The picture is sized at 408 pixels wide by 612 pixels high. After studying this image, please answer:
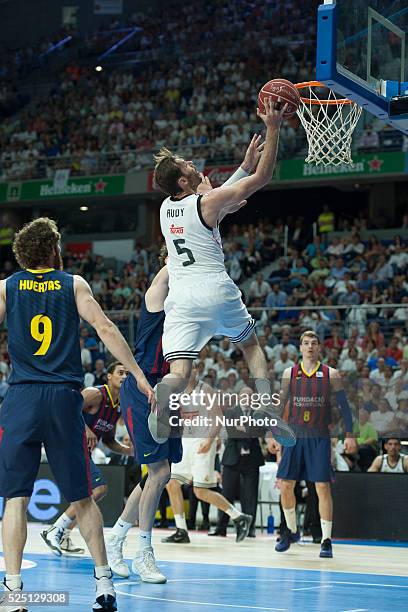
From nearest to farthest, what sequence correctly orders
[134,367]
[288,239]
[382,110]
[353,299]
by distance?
[134,367] → [382,110] → [353,299] → [288,239]

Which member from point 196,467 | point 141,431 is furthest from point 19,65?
point 141,431

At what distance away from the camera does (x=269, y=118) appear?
272 inches

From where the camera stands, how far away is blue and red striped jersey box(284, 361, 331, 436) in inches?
448

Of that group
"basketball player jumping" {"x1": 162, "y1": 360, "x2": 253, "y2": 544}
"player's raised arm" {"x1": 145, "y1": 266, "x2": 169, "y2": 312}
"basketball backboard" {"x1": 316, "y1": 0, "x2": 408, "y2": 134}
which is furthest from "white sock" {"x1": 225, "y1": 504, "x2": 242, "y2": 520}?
"basketball backboard" {"x1": 316, "y1": 0, "x2": 408, "y2": 134}

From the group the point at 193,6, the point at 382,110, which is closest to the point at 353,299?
the point at 382,110

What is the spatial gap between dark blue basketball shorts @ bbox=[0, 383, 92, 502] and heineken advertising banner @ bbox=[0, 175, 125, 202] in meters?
22.7

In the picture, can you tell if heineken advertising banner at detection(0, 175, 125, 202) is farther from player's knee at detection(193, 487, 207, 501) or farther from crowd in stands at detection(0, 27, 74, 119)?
player's knee at detection(193, 487, 207, 501)

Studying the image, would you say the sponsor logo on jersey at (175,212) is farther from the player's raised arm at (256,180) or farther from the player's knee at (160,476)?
the player's knee at (160,476)

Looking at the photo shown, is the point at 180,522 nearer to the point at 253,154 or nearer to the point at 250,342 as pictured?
the point at 250,342

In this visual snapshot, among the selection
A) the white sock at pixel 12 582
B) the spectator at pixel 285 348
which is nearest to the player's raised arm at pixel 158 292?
the white sock at pixel 12 582

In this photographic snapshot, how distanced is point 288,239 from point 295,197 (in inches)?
149

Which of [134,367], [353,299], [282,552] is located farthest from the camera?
[353,299]

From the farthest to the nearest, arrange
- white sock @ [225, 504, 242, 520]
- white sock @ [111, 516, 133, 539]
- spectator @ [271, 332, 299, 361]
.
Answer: spectator @ [271, 332, 299, 361] < white sock @ [225, 504, 242, 520] < white sock @ [111, 516, 133, 539]

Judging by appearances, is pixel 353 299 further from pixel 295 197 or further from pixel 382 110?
pixel 382 110
